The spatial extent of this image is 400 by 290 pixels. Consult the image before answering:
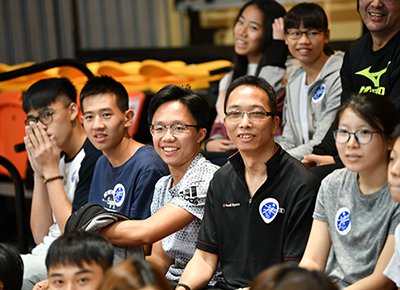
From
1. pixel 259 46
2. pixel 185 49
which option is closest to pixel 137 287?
pixel 259 46

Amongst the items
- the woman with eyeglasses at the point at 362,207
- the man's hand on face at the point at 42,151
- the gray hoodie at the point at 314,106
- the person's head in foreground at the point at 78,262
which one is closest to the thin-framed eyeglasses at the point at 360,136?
the woman with eyeglasses at the point at 362,207

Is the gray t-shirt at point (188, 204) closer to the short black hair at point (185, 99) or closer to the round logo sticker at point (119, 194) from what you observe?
the short black hair at point (185, 99)

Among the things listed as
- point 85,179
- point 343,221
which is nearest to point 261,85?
point 343,221

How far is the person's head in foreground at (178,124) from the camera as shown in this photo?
2.07m

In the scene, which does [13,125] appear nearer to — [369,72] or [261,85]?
[261,85]

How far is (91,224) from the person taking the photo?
1787 mm

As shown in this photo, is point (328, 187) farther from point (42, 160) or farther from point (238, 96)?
point (42, 160)

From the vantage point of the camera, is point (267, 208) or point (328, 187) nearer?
point (328, 187)

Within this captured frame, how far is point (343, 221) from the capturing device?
5.21 feet

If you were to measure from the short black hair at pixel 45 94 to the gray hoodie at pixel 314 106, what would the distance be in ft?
3.75

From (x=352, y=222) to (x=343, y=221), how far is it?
3 centimetres

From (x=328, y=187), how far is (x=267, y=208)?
0.76 ft

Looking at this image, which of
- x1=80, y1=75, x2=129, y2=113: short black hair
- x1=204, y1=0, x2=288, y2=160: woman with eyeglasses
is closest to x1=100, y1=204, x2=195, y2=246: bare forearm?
x1=80, y1=75, x2=129, y2=113: short black hair

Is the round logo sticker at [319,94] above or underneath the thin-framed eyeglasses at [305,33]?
underneath
